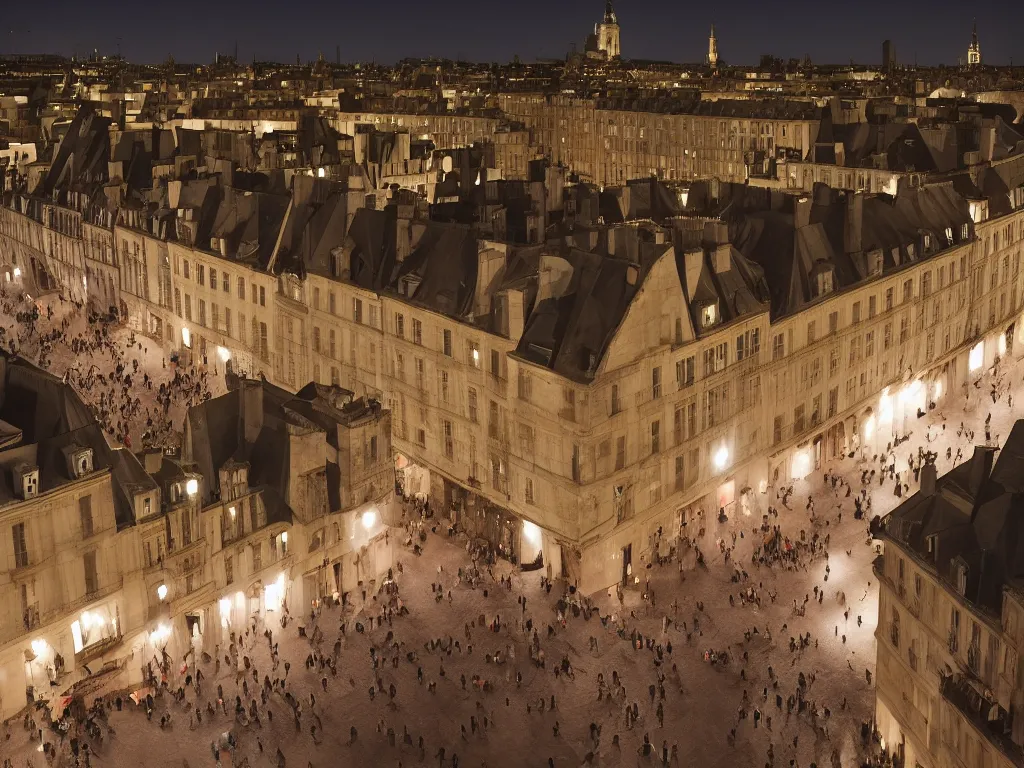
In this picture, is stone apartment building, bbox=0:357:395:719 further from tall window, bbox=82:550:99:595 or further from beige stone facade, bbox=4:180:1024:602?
beige stone facade, bbox=4:180:1024:602

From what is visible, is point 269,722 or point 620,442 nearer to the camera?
point 269,722

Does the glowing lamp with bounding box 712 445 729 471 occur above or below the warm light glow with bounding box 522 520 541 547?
above

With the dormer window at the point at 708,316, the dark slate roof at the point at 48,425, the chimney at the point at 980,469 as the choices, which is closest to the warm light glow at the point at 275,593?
the dark slate roof at the point at 48,425

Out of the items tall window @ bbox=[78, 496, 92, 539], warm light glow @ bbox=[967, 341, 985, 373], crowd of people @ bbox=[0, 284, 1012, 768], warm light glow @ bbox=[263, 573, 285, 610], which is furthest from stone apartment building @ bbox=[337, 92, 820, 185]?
tall window @ bbox=[78, 496, 92, 539]

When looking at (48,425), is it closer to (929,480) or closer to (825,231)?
(929,480)

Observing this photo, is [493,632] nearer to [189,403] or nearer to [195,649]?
[195,649]

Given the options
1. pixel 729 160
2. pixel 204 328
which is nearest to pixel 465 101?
pixel 729 160
